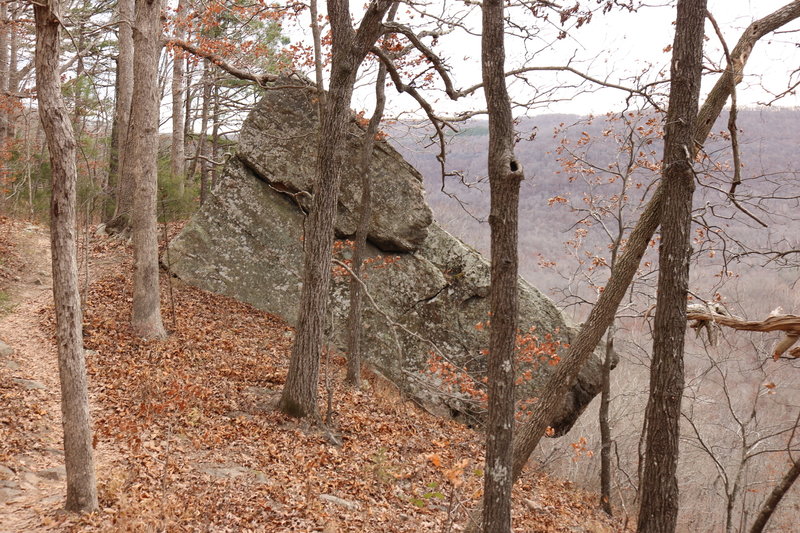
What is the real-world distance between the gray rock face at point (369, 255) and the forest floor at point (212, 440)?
0.79 metres

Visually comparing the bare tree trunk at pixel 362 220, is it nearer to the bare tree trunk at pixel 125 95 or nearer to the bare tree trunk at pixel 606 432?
the bare tree trunk at pixel 606 432

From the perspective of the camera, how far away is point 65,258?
197 inches

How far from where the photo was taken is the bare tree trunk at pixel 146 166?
1015 centimetres

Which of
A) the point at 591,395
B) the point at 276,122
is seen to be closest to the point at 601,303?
the point at 591,395

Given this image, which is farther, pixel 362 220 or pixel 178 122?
pixel 178 122

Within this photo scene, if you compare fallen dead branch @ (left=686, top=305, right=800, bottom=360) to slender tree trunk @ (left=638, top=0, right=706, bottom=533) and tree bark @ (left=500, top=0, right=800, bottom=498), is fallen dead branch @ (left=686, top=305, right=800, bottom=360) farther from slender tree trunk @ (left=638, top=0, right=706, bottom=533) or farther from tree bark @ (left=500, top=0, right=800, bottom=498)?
tree bark @ (left=500, top=0, right=800, bottom=498)

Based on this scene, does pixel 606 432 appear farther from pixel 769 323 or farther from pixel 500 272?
pixel 500 272

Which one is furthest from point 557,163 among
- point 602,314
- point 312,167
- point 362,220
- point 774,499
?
point 774,499

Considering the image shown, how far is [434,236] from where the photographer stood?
47.8ft

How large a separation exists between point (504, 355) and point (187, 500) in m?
3.74

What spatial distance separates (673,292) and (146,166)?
29.1 feet

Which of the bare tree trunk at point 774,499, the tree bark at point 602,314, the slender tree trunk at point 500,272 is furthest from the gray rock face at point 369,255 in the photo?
the slender tree trunk at point 500,272

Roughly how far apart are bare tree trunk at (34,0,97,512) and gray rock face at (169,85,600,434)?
8.11 meters

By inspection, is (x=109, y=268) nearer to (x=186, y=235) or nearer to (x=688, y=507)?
(x=186, y=235)
